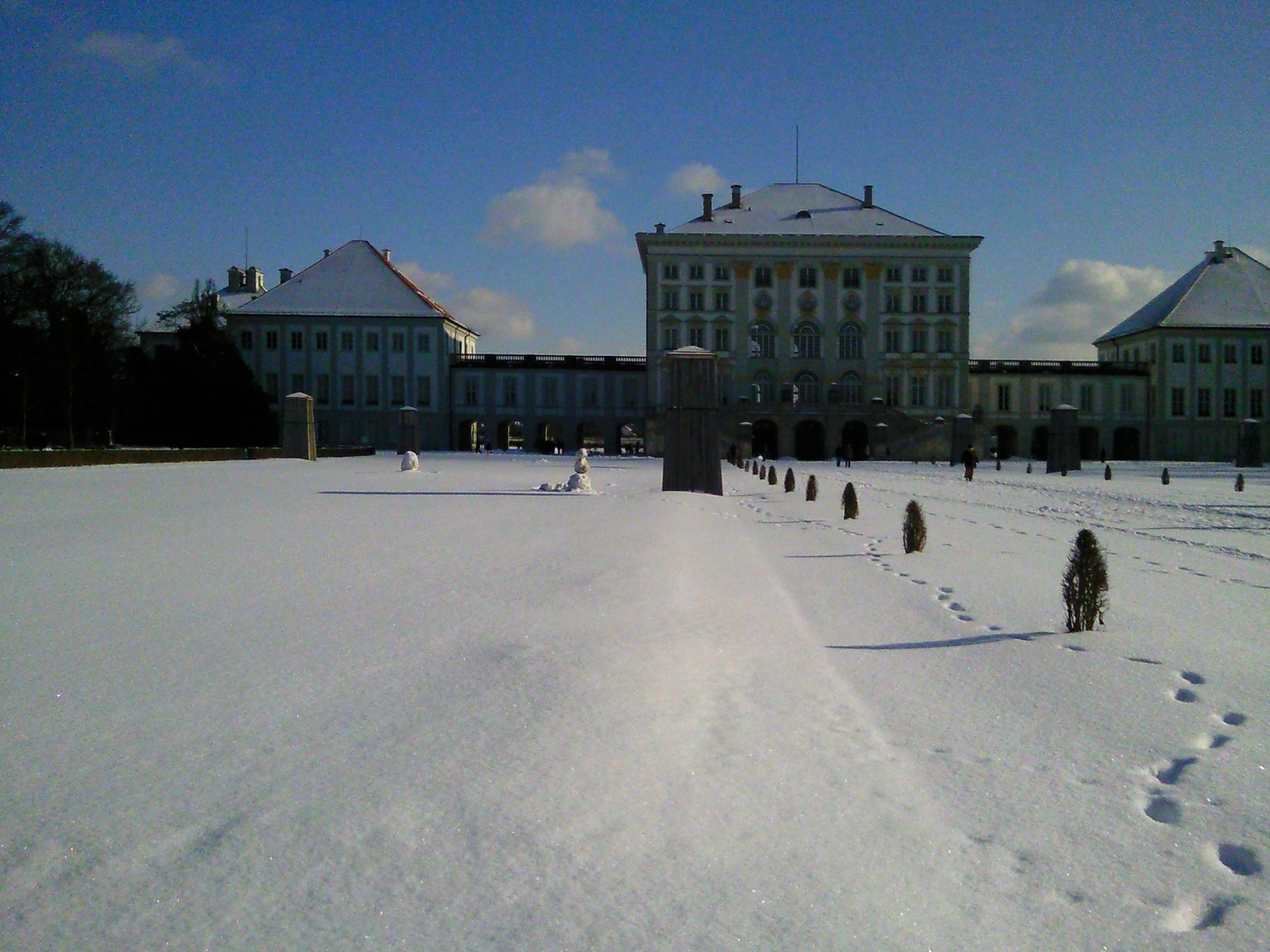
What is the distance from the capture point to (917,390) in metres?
72.6

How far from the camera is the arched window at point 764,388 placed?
71.6 meters

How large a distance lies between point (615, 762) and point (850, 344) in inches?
2795

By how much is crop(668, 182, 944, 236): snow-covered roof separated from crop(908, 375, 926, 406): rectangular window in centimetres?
992

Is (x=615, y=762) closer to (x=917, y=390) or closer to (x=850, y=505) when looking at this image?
(x=850, y=505)

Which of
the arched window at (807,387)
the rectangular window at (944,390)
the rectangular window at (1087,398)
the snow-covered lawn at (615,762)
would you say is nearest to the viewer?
the snow-covered lawn at (615,762)

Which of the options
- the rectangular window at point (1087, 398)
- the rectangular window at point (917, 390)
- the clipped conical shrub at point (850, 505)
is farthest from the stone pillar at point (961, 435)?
the clipped conical shrub at point (850, 505)

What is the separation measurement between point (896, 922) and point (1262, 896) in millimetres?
1182

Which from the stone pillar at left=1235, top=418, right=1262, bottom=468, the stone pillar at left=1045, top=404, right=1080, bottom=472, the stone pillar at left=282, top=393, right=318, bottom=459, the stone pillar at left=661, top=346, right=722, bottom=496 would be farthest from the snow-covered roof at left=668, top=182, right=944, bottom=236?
the stone pillar at left=661, top=346, right=722, bottom=496

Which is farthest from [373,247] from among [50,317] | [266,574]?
[266,574]

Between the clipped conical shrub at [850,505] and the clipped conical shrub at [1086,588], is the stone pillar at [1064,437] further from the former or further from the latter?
the clipped conical shrub at [1086,588]

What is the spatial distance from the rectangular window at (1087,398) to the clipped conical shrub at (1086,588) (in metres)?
74.2

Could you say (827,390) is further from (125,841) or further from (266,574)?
(125,841)

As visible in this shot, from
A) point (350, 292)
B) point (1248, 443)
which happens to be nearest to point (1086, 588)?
point (1248, 443)

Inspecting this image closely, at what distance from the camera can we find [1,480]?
21797mm
